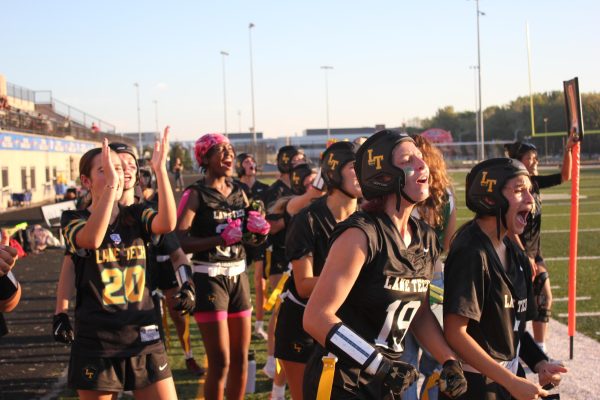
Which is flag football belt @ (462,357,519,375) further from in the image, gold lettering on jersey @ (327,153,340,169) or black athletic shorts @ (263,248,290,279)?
black athletic shorts @ (263,248,290,279)

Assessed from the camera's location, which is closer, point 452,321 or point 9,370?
point 452,321

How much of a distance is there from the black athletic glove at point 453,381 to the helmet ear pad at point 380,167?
0.85 metres

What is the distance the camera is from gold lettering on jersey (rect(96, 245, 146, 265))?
4.29m

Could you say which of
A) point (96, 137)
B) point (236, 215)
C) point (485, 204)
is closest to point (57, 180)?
point (96, 137)

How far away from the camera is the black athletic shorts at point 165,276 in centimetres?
788

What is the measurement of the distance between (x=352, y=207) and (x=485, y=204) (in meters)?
1.29

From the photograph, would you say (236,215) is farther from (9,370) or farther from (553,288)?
(553,288)

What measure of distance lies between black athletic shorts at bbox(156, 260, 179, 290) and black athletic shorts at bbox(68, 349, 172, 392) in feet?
11.8

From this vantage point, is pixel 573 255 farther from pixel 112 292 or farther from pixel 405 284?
pixel 112 292

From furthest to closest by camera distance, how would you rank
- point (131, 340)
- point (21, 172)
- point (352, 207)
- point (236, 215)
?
point (21, 172) < point (236, 215) < point (352, 207) < point (131, 340)

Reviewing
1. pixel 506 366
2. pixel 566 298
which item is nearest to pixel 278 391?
pixel 506 366

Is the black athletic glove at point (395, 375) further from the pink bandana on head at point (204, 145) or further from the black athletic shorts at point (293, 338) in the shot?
the pink bandana on head at point (204, 145)

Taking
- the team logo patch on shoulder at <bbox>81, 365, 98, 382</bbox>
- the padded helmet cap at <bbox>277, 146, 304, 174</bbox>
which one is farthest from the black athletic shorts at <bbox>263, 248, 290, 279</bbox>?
the team logo patch on shoulder at <bbox>81, 365, 98, 382</bbox>

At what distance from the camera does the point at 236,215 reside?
607cm
